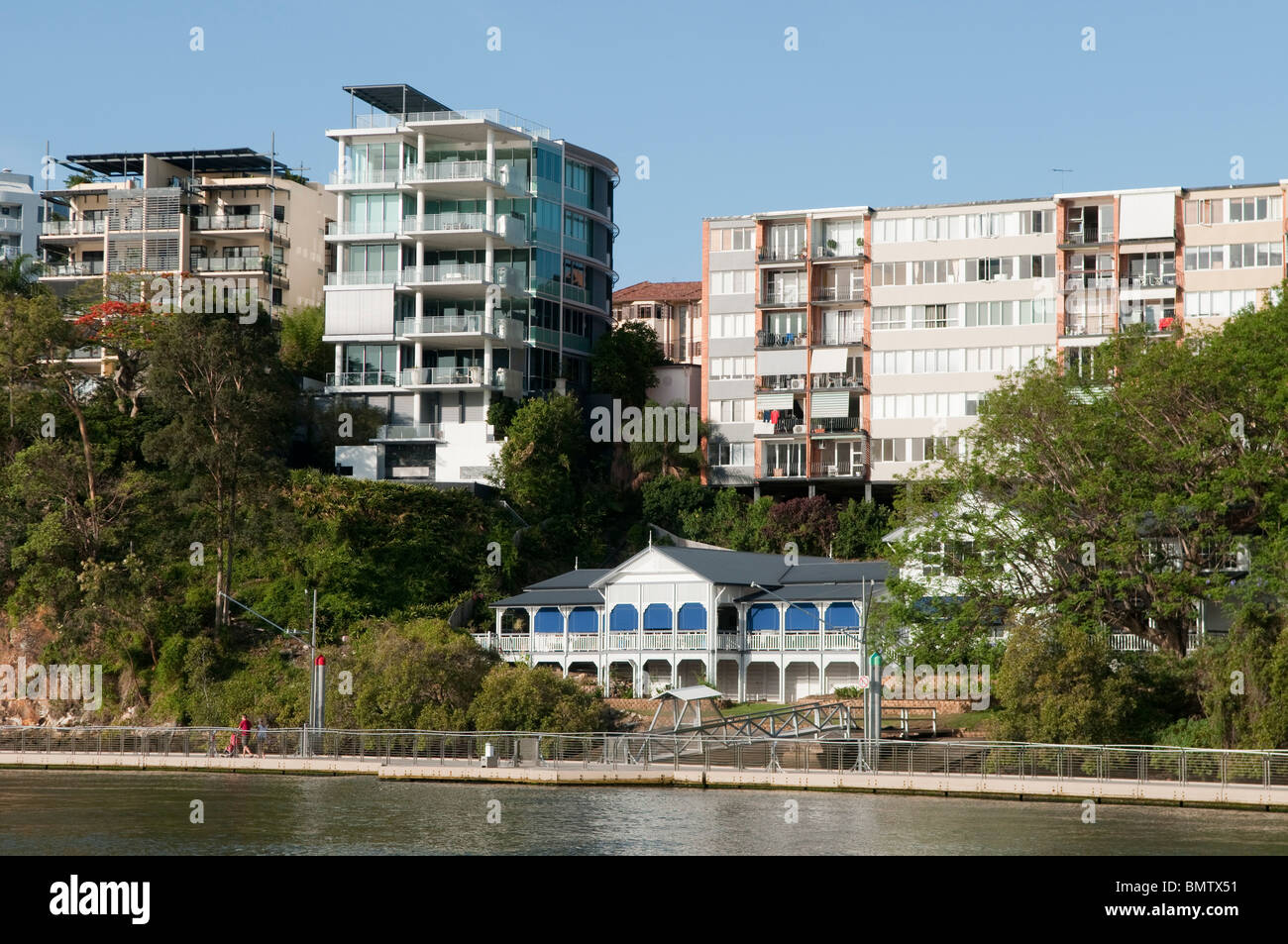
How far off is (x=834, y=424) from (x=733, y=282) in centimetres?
1002

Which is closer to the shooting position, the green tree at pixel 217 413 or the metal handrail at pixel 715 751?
the metal handrail at pixel 715 751

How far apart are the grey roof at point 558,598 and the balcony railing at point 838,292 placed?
1084 inches

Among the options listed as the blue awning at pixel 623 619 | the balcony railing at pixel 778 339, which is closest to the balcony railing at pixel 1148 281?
the balcony railing at pixel 778 339

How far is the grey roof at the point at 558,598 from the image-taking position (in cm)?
6794

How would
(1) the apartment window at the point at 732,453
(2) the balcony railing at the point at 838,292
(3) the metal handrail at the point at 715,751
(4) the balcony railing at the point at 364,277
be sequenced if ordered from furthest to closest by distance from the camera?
1. (2) the balcony railing at the point at 838,292
2. (4) the balcony railing at the point at 364,277
3. (1) the apartment window at the point at 732,453
4. (3) the metal handrail at the point at 715,751

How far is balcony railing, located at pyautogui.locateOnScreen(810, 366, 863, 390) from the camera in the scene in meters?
88.1

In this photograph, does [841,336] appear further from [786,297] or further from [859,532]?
[859,532]

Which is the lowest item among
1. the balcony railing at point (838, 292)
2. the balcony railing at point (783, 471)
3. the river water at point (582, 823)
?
the river water at point (582, 823)

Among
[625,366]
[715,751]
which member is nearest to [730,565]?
[715,751]

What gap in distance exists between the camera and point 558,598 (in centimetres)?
6856

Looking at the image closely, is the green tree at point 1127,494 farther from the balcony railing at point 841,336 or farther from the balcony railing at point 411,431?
the balcony railing at point 411,431

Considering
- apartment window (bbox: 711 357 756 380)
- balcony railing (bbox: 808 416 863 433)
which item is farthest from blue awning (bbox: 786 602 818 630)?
apartment window (bbox: 711 357 756 380)

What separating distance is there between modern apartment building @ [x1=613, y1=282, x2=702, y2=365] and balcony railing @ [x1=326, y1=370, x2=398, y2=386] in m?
25.7
